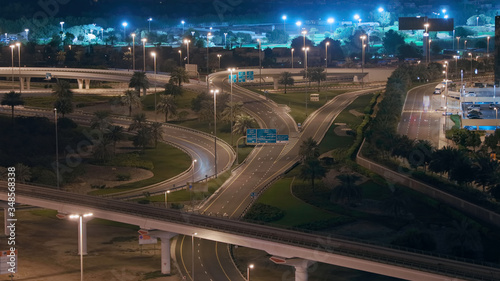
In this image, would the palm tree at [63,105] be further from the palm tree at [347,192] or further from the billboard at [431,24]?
the billboard at [431,24]

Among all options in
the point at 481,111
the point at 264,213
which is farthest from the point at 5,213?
the point at 481,111

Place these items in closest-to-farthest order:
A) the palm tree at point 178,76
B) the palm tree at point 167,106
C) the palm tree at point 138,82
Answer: the palm tree at point 167,106, the palm tree at point 138,82, the palm tree at point 178,76

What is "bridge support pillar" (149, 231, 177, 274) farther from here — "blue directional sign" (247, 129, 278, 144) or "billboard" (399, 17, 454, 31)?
"billboard" (399, 17, 454, 31)

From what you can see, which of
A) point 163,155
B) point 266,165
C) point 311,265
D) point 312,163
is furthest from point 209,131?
point 311,265

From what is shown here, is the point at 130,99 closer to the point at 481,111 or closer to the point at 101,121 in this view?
the point at 101,121

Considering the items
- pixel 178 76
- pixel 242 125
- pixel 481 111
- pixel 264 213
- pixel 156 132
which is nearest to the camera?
pixel 264 213

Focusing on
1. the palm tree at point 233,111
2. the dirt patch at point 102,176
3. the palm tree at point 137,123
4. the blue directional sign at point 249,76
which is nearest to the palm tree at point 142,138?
the palm tree at point 137,123
